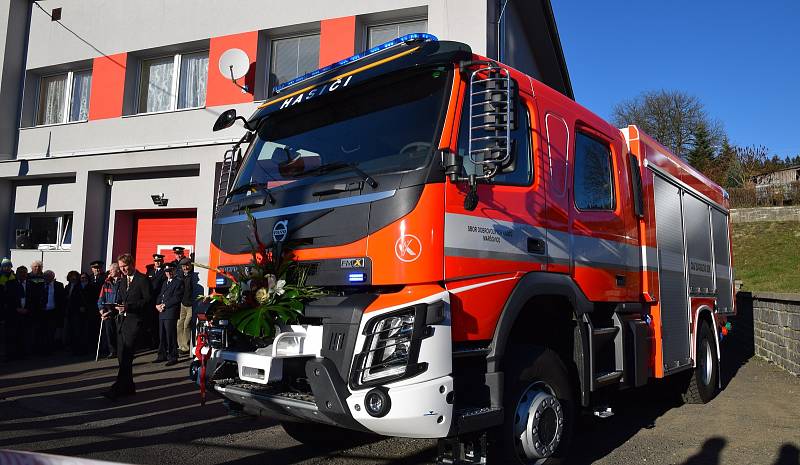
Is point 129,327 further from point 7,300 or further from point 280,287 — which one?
point 7,300

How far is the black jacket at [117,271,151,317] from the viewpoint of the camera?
721 cm

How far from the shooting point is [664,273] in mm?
5957

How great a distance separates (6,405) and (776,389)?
33.3 ft

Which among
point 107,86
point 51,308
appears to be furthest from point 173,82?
point 51,308

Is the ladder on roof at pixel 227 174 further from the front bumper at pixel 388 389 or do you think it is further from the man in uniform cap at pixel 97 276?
the man in uniform cap at pixel 97 276

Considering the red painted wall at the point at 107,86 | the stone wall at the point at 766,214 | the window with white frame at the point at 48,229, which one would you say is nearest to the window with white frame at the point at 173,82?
the red painted wall at the point at 107,86

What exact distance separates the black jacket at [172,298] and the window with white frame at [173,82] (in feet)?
14.1

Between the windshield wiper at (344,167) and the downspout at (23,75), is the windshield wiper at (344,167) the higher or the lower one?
the lower one

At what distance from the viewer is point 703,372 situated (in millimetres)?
7266

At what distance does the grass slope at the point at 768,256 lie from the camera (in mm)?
20969

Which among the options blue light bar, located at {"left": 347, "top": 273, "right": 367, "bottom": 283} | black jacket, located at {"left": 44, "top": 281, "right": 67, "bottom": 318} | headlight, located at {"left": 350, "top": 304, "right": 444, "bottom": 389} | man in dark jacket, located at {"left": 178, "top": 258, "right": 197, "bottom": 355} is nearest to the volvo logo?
blue light bar, located at {"left": 347, "top": 273, "right": 367, "bottom": 283}

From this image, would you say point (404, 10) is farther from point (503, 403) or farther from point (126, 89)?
point (503, 403)

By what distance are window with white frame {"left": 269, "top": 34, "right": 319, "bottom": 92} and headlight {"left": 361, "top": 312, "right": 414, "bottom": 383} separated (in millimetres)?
9360

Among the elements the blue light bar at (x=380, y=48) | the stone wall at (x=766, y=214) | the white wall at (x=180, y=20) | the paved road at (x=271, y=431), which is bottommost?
the paved road at (x=271, y=431)
